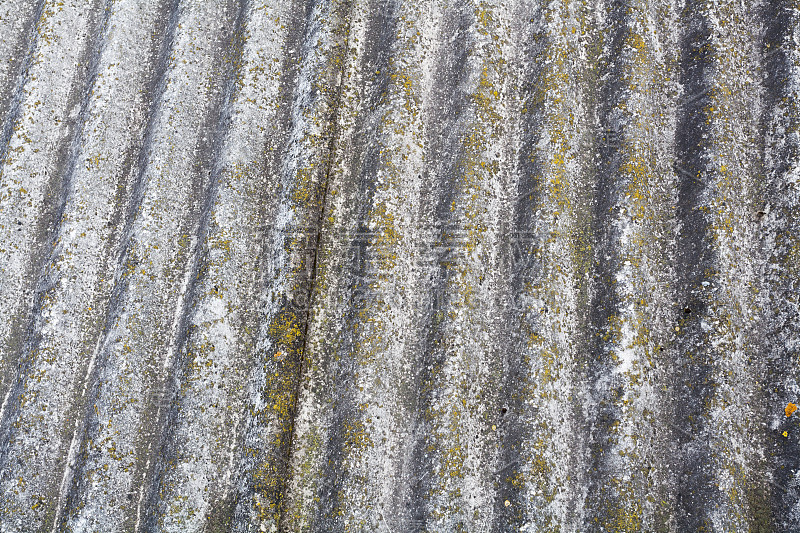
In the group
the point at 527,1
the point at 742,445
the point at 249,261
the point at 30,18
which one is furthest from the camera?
the point at 30,18

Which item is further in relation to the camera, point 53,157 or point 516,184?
point 53,157

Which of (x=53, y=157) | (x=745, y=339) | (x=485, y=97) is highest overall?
(x=485, y=97)

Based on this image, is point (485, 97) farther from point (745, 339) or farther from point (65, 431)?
point (65, 431)

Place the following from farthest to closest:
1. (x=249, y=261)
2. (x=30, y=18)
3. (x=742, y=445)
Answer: (x=30, y=18) → (x=249, y=261) → (x=742, y=445)

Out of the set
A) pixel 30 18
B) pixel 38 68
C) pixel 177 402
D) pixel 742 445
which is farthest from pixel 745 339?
Answer: pixel 30 18

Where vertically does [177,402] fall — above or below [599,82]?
below

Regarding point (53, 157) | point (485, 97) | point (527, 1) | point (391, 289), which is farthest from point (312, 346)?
point (527, 1)
